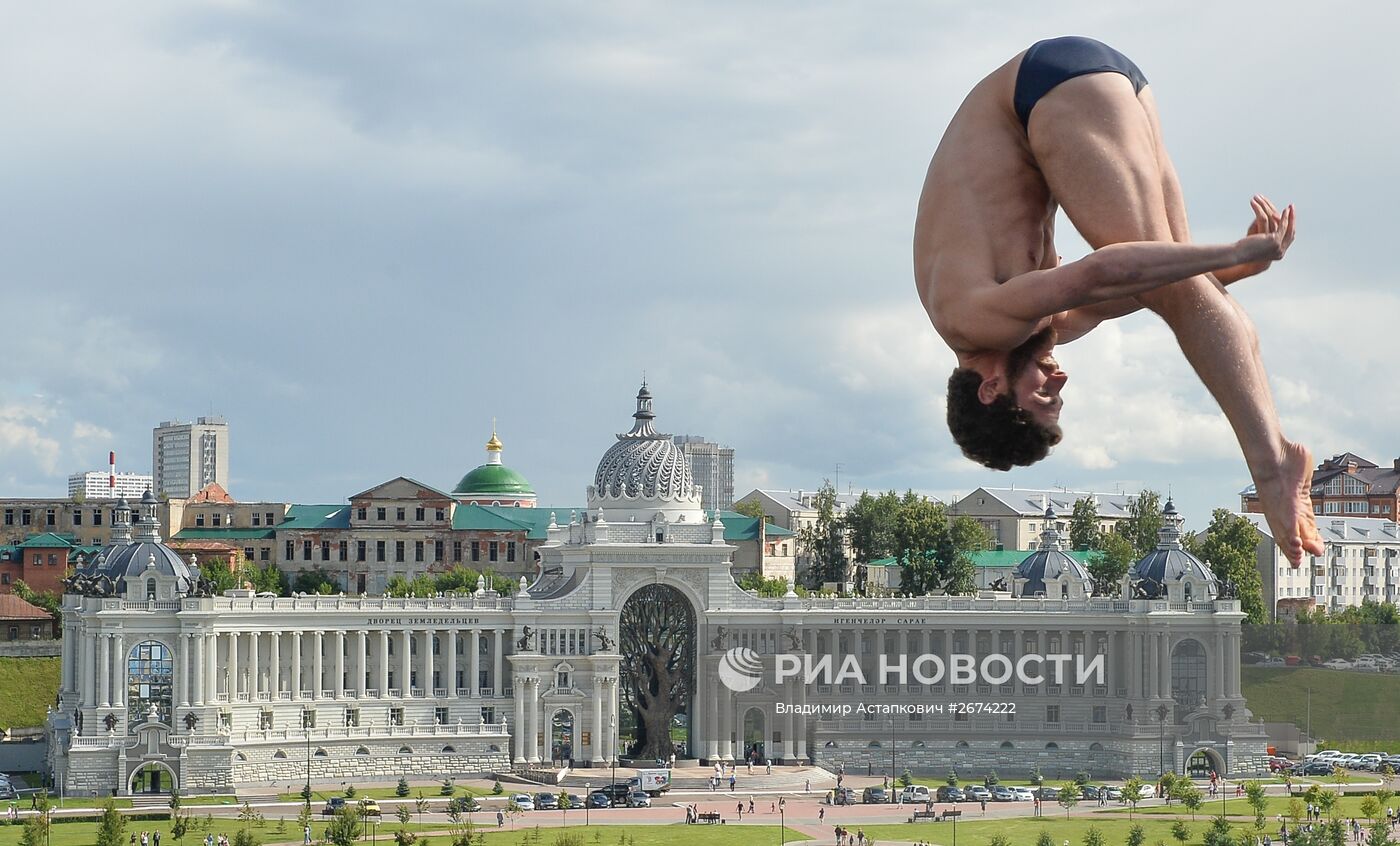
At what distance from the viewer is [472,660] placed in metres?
109

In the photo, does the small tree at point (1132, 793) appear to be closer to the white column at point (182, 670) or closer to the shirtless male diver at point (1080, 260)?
the white column at point (182, 670)

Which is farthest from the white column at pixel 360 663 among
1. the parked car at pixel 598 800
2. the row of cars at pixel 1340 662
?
the row of cars at pixel 1340 662

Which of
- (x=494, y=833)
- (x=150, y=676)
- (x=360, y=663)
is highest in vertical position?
(x=360, y=663)

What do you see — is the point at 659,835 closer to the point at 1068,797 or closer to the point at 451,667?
the point at 1068,797

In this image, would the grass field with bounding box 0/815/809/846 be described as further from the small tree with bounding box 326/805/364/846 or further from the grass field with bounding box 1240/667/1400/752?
the grass field with bounding box 1240/667/1400/752

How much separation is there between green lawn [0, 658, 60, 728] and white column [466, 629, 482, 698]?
22118 millimetres

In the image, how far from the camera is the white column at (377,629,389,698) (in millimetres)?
107438

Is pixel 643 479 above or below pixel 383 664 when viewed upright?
above

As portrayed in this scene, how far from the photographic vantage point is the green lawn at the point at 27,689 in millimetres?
116375

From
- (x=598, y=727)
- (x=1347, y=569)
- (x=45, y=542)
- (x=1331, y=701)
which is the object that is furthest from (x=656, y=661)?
(x=1347, y=569)

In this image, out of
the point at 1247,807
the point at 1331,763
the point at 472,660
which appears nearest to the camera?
the point at 1247,807

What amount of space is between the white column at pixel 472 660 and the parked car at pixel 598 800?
1486 cm

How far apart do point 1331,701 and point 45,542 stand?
7963 cm

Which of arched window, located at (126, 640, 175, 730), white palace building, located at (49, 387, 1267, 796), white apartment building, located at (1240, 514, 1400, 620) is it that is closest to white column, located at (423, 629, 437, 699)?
white palace building, located at (49, 387, 1267, 796)
